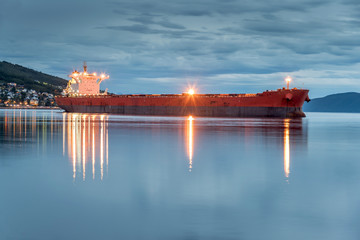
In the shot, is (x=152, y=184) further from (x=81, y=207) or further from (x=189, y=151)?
(x=189, y=151)

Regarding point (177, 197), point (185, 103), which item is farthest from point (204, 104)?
point (177, 197)

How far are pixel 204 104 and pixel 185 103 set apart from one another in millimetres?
3310

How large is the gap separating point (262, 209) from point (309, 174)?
4.92 metres

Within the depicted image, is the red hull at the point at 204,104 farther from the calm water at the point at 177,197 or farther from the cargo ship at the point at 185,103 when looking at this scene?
the calm water at the point at 177,197

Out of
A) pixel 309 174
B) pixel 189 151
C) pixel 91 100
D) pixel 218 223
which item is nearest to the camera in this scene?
pixel 218 223

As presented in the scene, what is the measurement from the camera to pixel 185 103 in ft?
212

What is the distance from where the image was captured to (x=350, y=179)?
38.0 ft

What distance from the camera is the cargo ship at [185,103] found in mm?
55719

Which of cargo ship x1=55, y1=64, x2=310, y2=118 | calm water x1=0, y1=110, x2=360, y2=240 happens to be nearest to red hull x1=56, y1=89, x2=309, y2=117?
cargo ship x1=55, y1=64, x2=310, y2=118

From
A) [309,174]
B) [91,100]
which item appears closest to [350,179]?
[309,174]

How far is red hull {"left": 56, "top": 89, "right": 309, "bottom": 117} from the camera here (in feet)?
182

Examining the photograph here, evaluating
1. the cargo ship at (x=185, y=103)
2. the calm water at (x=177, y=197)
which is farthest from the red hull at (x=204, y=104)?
the calm water at (x=177, y=197)

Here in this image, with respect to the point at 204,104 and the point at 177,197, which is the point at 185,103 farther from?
the point at 177,197

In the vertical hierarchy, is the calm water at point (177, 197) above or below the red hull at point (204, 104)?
below
